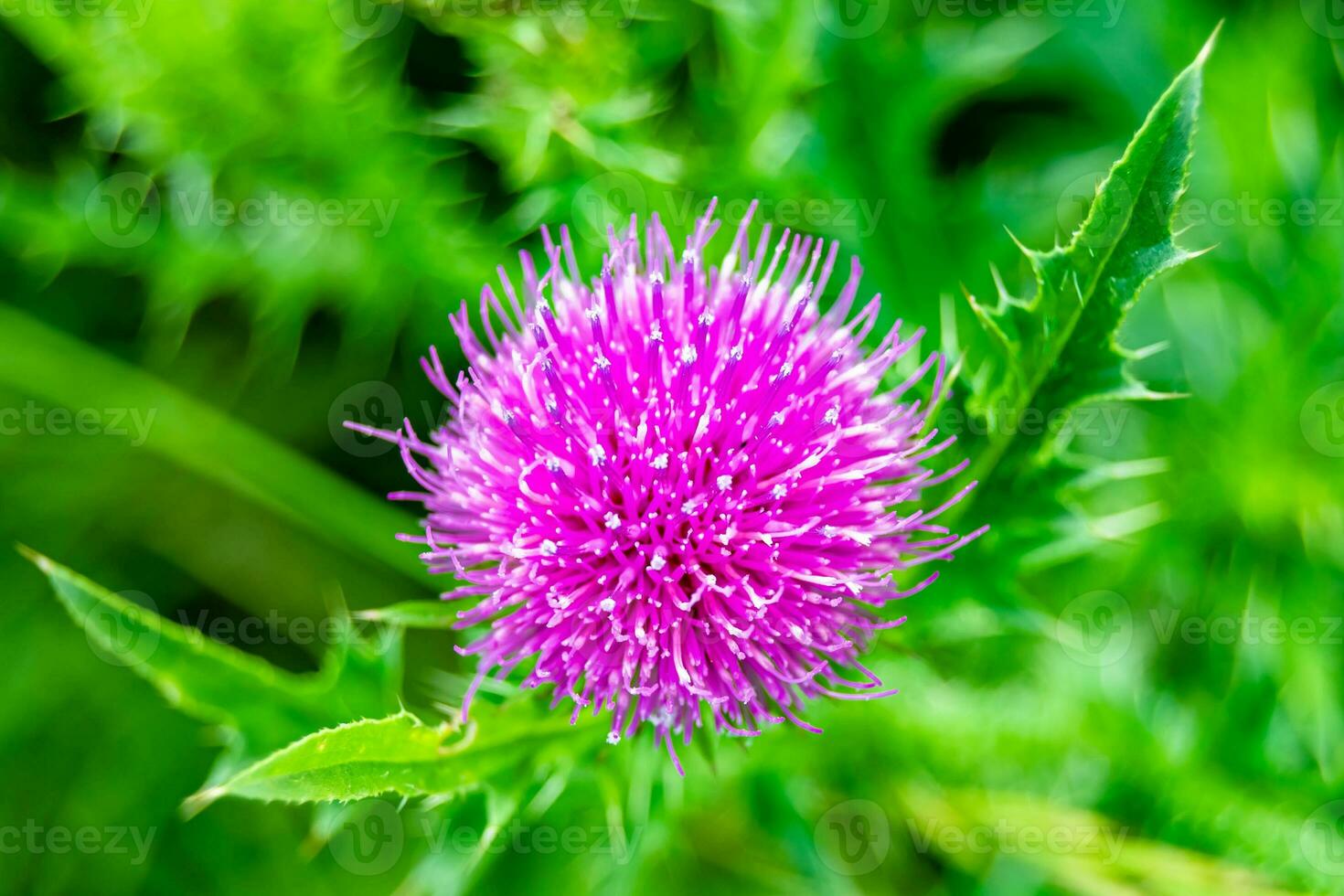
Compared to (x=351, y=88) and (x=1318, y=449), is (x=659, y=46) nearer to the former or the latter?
(x=351, y=88)

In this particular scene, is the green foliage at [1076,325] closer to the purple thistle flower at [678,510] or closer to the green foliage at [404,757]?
the purple thistle flower at [678,510]

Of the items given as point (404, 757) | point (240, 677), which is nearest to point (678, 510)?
point (404, 757)

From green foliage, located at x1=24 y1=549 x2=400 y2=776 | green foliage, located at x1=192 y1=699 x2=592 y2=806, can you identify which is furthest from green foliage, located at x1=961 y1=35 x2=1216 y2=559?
green foliage, located at x1=24 y1=549 x2=400 y2=776

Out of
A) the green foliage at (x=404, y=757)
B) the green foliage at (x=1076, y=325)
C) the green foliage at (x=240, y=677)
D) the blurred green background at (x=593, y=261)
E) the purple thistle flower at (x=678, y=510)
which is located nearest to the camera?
the green foliage at (x=404, y=757)

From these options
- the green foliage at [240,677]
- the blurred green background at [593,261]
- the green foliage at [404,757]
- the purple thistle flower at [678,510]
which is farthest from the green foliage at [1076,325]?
the green foliage at [240,677]

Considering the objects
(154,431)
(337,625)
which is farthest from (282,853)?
(337,625)

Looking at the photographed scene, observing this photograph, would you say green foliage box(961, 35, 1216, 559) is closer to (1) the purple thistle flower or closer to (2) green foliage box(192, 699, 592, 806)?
(1) the purple thistle flower

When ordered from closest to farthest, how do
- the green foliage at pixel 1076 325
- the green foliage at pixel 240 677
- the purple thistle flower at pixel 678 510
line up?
the green foliage at pixel 1076 325
the purple thistle flower at pixel 678 510
the green foliage at pixel 240 677
